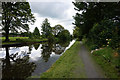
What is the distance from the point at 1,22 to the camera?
18.5 metres

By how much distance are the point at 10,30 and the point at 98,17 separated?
2100cm

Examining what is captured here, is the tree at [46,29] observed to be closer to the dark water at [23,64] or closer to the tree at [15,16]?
the tree at [15,16]

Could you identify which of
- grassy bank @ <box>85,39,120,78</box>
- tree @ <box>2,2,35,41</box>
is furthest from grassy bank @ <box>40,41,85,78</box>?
tree @ <box>2,2,35,41</box>

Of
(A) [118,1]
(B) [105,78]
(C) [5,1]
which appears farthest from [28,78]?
(C) [5,1]

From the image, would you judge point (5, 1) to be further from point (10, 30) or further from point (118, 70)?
point (118, 70)

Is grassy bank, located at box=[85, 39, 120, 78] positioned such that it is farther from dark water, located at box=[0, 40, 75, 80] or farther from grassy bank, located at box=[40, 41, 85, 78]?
dark water, located at box=[0, 40, 75, 80]

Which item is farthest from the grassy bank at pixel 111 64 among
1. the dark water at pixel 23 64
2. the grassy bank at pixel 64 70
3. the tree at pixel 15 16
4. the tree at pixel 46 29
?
the tree at pixel 46 29

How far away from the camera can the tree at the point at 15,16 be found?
60.2 feet

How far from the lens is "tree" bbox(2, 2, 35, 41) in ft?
60.2

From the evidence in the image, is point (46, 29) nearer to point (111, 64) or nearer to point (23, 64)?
point (23, 64)

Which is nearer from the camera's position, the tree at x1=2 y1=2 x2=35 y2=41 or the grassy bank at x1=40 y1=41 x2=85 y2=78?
the grassy bank at x1=40 y1=41 x2=85 y2=78

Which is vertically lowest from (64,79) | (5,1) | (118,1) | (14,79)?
(14,79)

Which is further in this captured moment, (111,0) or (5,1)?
(5,1)

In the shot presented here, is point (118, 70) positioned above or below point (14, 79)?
above
